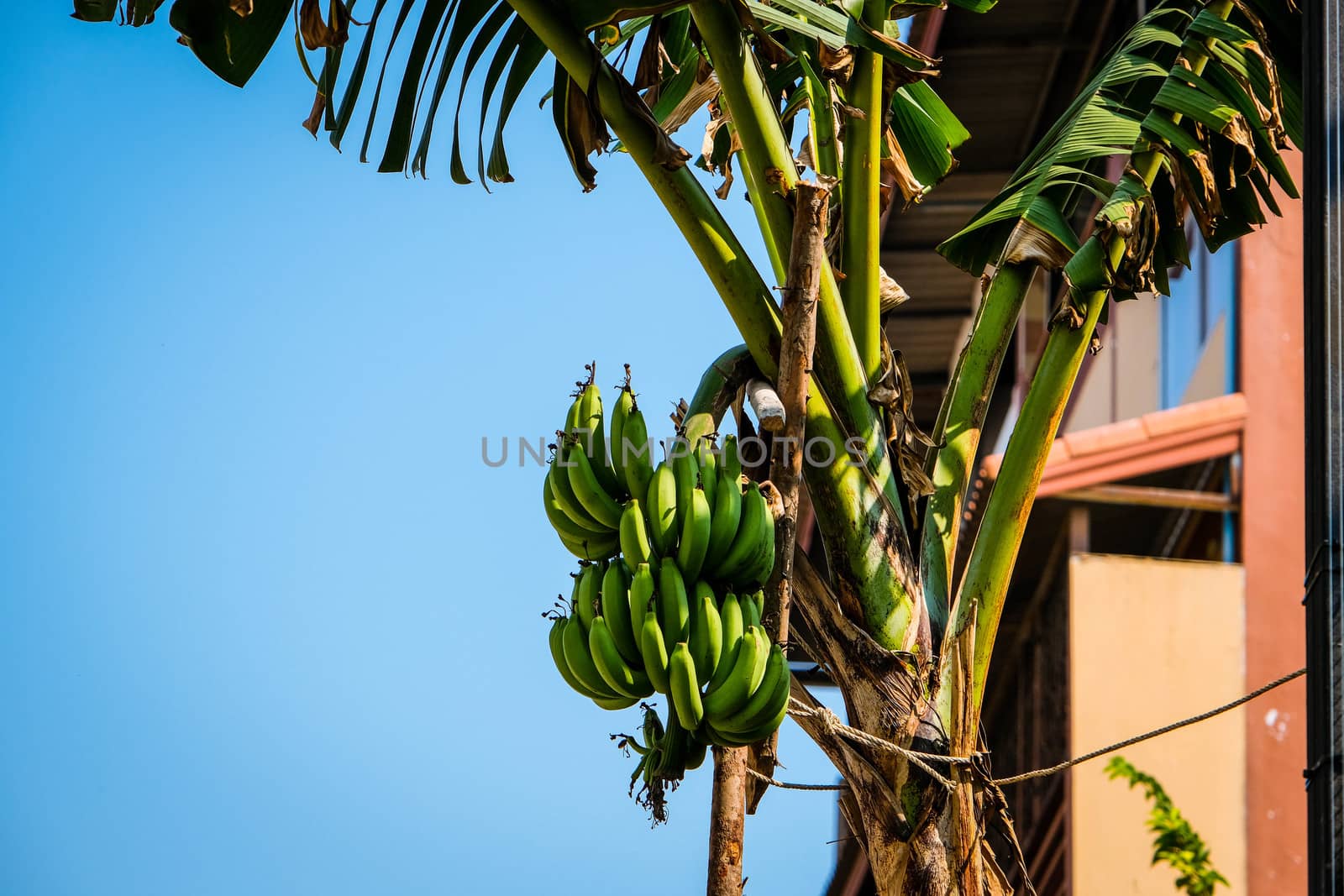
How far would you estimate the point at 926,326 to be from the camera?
1013 cm

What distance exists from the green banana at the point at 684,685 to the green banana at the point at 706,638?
0.02 meters

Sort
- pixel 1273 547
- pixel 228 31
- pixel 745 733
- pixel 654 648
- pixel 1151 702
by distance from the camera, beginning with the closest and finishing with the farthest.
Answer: pixel 654 648, pixel 745 733, pixel 228 31, pixel 1151 702, pixel 1273 547

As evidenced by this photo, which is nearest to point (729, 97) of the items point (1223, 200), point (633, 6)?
point (633, 6)

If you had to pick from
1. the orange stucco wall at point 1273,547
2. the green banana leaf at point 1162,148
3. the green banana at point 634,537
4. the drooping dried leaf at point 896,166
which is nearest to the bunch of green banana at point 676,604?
the green banana at point 634,537

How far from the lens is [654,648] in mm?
2432

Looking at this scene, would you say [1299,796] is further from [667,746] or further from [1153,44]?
[667,746]

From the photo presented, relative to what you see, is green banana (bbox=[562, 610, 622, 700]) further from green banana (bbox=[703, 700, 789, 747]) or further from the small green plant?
the small green plant

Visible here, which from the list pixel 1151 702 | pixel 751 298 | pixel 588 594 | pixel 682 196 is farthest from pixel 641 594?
pixel 1151 702

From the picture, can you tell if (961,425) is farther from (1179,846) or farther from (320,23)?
(1179,846)

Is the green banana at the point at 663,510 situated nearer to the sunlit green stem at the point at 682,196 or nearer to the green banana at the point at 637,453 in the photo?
the green banana at the point at 637,453

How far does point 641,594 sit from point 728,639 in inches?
6.8

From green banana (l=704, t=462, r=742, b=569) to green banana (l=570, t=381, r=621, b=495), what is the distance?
233mm

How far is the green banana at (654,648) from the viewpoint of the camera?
2430 millimetres

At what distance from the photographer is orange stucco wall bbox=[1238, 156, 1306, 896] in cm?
651
